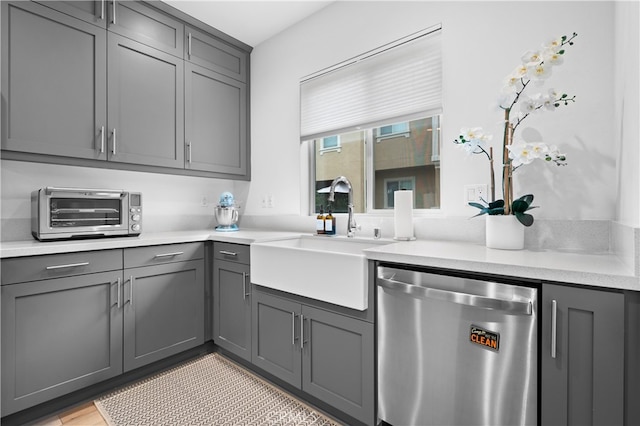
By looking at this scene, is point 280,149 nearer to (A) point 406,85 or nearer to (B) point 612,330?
(A) point 406,85

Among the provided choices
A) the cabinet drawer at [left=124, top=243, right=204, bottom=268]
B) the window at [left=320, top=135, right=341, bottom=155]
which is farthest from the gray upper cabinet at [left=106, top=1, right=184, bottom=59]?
the cabinet drawer at [left=124, top=243, right=204, bottom=268]

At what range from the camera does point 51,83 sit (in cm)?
185

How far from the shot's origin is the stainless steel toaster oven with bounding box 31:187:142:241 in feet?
5.89

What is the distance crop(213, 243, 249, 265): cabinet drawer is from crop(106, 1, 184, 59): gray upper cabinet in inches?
61.2

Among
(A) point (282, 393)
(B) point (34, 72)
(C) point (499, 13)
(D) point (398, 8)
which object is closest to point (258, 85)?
(D) point (398, 8)

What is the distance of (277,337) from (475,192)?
54.9 inches

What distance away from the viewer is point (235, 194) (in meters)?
3.25

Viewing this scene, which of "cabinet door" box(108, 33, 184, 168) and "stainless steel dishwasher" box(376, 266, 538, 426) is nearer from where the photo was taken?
"stainless steel dishwasher" box(376, 266, 538, 426)

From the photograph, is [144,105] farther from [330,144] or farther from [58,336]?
[58,336]

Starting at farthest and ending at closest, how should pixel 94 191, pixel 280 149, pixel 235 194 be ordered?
pixel 235 194 → pixel 280 149 → pixel 94 191

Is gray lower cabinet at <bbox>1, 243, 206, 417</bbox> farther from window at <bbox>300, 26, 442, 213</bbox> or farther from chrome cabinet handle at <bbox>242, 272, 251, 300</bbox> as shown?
window at <bbox>300, 26, 442, 213</bbox>

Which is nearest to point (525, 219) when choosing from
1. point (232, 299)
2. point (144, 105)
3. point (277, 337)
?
point (277, 337)

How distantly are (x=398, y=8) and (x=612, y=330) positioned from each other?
6.69 ft

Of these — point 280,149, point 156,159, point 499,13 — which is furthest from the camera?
point 280,149
